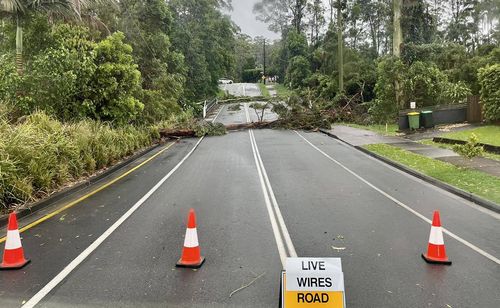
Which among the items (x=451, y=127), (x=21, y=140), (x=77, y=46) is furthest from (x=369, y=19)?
(x=21, y=140)

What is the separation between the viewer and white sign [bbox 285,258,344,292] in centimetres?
420

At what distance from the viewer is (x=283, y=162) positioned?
669 inches

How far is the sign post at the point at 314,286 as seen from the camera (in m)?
4.20

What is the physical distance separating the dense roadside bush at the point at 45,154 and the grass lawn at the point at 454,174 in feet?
34.5

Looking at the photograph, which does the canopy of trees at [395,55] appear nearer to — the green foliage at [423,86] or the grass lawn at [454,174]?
the green foliage at [423,86]

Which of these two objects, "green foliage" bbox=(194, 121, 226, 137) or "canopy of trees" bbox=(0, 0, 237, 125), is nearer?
"canopy of trees" bbox=(0, 0, 237, 125)

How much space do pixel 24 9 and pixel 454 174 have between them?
1608 cm

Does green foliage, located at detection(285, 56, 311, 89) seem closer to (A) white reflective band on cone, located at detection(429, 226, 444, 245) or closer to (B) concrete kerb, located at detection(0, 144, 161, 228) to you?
(B) concrete kerb, located at detection(0, 144, 161, 228)

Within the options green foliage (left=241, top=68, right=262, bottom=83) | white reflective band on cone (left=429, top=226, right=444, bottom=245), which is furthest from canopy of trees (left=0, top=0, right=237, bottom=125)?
green foliage (left=241, top=68, right=262, bottom=83)

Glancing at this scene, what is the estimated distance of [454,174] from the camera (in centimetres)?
1294

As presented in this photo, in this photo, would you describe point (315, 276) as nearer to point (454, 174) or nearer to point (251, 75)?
point (454, 174)

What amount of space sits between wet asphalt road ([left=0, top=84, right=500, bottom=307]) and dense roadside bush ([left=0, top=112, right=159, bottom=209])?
1.25 metres

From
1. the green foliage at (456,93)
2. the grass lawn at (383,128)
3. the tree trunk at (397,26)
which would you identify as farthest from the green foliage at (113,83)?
the green foliage at (456,93)

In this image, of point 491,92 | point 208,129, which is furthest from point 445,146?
point 208,129
